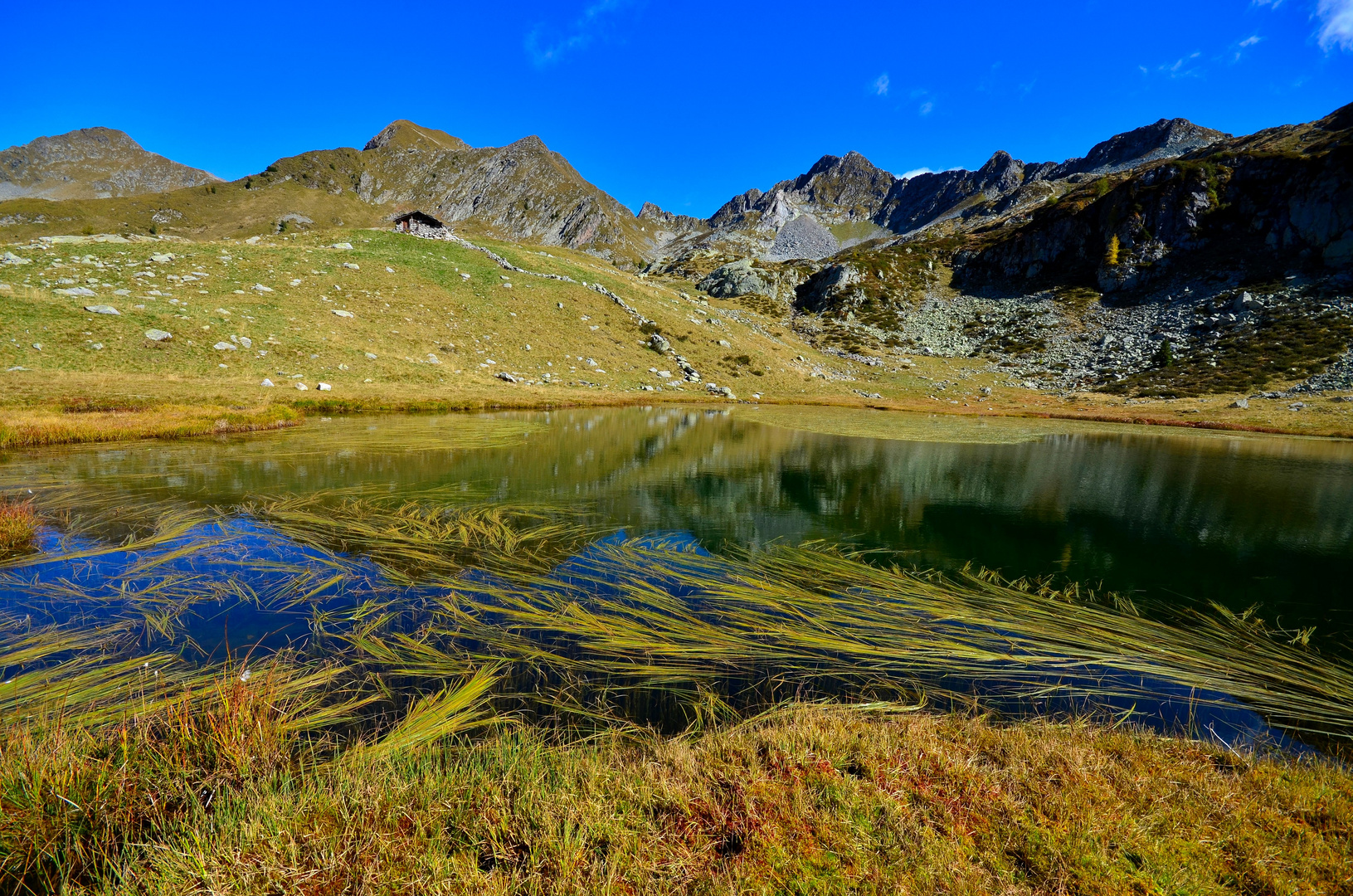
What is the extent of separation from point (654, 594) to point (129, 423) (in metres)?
24.1

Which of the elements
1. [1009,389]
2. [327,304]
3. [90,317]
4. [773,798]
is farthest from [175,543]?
[1009,389]

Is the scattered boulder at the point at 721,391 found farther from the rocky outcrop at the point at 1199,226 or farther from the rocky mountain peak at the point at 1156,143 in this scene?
the rocky mountain peak at the point at 1156,143

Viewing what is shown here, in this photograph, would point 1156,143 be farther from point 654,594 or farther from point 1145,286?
point 654,594

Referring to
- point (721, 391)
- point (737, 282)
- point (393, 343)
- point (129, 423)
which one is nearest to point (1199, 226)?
point (737, 282)

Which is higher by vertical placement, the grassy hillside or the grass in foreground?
the grassy hillside

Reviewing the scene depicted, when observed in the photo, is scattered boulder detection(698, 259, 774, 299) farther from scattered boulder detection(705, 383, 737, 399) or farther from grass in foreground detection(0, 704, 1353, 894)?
grass in foreground detection(0, 704, 1353, 894)

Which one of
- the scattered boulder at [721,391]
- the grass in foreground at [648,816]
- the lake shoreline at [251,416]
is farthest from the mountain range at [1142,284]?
the grass in foreground at [648,816]

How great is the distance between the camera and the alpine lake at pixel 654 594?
5270 mm

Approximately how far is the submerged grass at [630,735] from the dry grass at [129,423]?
45.5 feet

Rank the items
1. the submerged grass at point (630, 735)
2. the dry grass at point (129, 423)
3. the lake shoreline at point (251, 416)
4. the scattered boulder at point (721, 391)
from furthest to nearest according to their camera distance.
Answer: the scattered boulder at point (721, 391) → the lake shoreline at point (251, 416) → the dry grass at point (129, 423) → the submerged grass at point (630, 735)

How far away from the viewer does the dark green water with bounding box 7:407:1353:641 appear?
32.7 ft

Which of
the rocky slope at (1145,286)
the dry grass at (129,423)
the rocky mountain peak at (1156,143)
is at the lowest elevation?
the dry grass at (129,423)

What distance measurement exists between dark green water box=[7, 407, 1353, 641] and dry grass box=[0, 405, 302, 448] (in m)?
1.48

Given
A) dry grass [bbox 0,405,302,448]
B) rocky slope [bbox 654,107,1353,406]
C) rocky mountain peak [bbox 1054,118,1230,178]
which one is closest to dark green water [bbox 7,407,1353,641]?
dry grass [bbox 0,405,302,448]
